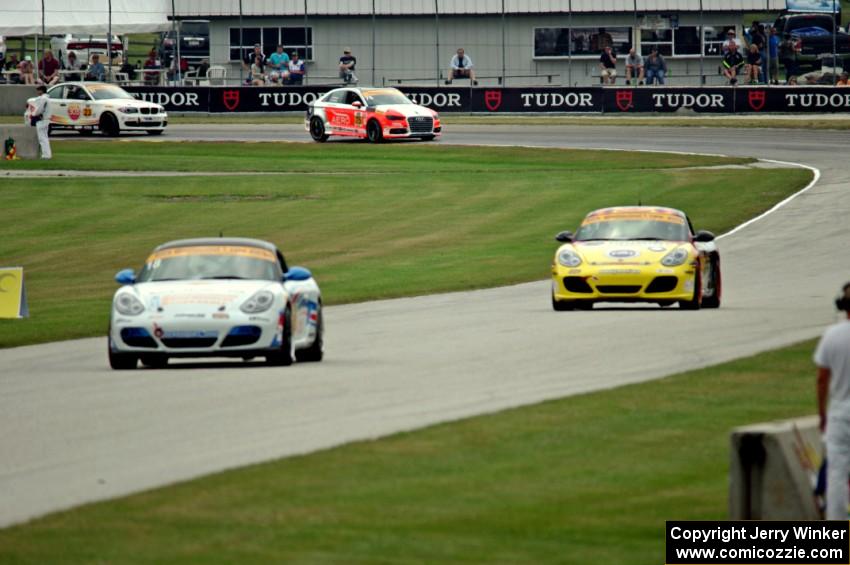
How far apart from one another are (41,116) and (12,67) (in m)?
28.8

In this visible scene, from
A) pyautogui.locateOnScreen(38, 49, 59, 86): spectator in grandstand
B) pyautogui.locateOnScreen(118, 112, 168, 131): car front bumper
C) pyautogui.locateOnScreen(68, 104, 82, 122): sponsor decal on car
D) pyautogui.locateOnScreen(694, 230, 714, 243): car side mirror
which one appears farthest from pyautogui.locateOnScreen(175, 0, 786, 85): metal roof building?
pyautogui.locateOnScreen(694, 230, 714, 243): car side mirror

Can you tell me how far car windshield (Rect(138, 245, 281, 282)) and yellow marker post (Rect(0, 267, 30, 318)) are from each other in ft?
18.0

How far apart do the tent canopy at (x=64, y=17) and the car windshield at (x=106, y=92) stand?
21.6 ft

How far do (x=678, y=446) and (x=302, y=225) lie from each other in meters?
23.5

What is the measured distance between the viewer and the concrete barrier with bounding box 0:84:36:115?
63969 millimetres

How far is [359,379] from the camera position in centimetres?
1512

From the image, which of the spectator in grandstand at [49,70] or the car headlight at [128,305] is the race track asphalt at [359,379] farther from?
the spectator in grandstand at [49,70]

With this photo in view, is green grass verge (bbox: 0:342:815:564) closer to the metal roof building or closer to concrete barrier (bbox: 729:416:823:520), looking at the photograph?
concrete barrier (bbox: 729:416:823:520)

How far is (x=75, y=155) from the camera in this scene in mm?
50594

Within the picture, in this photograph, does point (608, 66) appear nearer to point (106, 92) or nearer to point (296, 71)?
point (296, 71)

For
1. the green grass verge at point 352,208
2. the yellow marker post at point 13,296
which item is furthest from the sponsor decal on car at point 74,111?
the yellow marker post at point 13,296

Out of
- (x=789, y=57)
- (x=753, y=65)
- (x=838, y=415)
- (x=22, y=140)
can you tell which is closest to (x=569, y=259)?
(x=838, y=415)

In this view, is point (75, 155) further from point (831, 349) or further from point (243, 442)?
point (831, 349)

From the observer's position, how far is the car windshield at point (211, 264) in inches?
655
